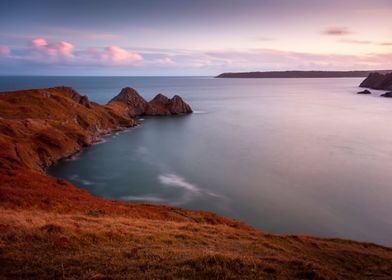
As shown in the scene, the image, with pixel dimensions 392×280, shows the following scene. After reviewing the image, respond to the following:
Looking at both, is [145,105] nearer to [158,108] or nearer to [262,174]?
[158,108]

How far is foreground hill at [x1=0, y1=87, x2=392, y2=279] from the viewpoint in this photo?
14.3 metres

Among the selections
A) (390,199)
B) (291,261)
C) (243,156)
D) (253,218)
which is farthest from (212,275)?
(243,156)

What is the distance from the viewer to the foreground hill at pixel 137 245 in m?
14.3

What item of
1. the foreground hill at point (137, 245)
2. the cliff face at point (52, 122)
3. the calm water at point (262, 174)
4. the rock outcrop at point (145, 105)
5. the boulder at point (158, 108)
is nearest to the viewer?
the foreground hill at point (137, 245)

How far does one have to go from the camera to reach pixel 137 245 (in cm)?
1888

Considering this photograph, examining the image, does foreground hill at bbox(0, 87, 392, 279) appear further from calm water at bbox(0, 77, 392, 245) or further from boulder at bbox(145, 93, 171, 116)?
boulder at bbox(145, 93, 171, 116)

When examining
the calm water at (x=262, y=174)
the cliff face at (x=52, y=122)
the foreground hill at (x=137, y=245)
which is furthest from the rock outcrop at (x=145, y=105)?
the foreground hill at (x=137, y=245)

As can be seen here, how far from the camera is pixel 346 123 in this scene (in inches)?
4237

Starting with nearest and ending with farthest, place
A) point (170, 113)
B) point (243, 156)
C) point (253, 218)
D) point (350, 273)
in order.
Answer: point (350, 273) < point (253, 218) < point (243, 156) < point (170, 113)

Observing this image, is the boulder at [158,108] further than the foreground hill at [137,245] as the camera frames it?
Yes

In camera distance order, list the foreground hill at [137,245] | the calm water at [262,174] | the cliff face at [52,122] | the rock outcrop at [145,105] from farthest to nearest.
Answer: the rock outcrop at [145,105]
the cliff face at [52,122]
the calm water at [262,174]
the foreground hill at [137,245]

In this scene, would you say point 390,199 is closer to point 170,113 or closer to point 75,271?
point 75,271

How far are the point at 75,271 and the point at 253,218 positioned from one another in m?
27.9

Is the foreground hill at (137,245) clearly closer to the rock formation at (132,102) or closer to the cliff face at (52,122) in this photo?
the cliff face at (52,122)
